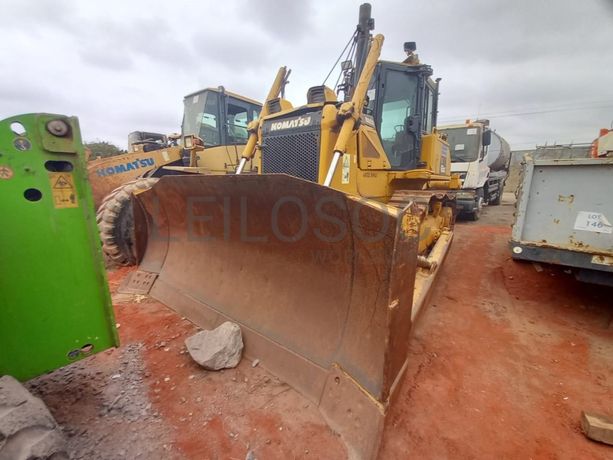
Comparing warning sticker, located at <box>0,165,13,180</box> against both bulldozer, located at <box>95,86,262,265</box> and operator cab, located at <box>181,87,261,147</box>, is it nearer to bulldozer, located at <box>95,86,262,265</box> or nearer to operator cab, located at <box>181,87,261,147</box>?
bulldozer, located at <box>95,86,262,265</box>

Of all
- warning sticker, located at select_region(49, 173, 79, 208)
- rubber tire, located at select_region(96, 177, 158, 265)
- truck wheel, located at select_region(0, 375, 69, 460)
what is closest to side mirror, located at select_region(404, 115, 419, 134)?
rubber tire, located at select_region(96, 177, 158, 265)

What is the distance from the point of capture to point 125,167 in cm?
553

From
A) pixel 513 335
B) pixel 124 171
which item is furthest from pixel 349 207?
pixel 124 171

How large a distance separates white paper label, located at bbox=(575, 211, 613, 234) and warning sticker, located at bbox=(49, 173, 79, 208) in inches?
162

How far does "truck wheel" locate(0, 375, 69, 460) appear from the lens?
1.06 meters

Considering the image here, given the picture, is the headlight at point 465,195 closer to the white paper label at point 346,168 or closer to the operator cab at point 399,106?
the operator cab at point 399,106

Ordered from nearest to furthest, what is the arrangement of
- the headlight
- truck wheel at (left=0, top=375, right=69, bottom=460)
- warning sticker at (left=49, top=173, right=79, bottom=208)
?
truck wheel at (left=0, top=375, right=69, bottom=460), warning sticker at (left=49, top=173, right=79, bottom=208), the headlight

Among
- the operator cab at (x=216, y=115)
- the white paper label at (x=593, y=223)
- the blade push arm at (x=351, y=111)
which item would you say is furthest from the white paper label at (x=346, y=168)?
the operator cab at (x=216, y=115)

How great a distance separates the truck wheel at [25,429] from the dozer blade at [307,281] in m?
1.27

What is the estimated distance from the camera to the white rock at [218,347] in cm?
221

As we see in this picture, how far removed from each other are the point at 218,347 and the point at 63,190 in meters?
1.43

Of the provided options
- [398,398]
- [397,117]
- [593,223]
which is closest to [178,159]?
[397,117]

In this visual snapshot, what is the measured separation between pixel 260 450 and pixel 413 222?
1.49 metres

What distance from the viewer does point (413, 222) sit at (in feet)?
5.56
